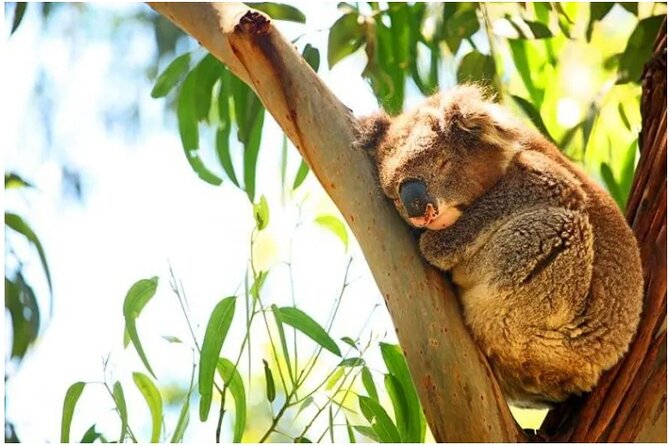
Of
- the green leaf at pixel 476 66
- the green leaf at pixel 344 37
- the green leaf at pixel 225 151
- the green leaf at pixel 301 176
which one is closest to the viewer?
the green leaf at pixel 301 176

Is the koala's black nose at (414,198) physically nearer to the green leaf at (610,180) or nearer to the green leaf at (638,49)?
the green leaf at (610,180)

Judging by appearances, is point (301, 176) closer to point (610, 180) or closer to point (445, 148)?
point (445, 148)

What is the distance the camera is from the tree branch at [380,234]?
180 centimetres

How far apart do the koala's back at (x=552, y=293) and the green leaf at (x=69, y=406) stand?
33.3 inches

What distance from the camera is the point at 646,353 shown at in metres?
1.96

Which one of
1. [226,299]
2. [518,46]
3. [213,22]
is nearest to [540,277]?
[226,299]

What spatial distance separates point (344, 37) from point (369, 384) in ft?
3.45

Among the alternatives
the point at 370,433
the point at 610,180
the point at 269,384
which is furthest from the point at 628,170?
the point at 269,384

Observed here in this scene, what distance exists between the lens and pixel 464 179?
6.75 feet

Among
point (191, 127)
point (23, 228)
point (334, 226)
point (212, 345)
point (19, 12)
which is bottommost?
point (212, 345)

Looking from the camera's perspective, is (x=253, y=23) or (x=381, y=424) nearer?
(x=253, y=23)

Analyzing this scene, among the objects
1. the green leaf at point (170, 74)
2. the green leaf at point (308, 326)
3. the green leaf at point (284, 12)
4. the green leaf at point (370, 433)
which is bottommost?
the green leaf at point (370, 433)

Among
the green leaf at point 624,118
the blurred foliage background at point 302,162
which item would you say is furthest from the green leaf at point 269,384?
the green leaf at point 624,118

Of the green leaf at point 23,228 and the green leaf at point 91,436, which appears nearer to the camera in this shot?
the green leaf at point 91,436
